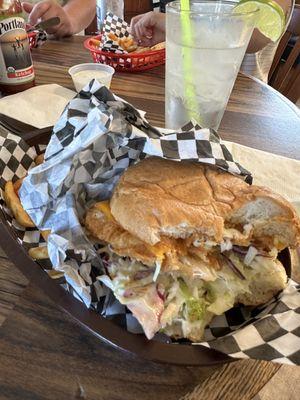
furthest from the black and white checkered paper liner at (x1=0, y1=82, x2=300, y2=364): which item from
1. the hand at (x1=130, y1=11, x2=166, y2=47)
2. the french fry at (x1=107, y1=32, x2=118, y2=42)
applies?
the hand at (x1=130, y1=11, x2=166, y2=47)

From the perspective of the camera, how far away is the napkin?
115cm

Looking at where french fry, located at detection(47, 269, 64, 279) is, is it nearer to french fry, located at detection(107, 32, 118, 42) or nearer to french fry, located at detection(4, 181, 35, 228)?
french fry, located at detection(4, 181, 35, 228)

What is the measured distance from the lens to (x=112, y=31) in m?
1.64

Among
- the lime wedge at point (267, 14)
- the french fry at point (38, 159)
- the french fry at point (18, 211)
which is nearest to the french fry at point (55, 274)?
the french fry at point (18, 211)

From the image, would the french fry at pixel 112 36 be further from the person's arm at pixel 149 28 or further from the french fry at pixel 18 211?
the french fry at pixel 18 211

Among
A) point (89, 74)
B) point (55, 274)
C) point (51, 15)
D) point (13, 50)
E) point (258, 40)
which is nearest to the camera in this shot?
point (55, 274)

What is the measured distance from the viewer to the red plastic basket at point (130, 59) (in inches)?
58.5

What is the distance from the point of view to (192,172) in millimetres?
698

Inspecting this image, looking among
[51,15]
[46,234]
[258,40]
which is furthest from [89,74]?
[258,40]

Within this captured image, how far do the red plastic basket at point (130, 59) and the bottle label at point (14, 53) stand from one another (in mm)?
366

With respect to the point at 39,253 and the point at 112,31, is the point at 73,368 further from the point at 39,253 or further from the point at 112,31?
the point at 112,31

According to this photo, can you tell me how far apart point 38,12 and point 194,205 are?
1769mm

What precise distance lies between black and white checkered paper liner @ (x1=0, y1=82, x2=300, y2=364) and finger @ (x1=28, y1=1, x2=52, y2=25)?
1.43 m

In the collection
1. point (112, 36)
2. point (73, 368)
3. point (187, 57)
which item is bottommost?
point (73, 368)
